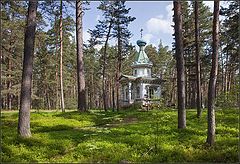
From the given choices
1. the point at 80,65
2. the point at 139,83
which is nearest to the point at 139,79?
the point at 139,83

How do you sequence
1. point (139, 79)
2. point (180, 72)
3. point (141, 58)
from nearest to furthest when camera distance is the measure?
point (180, 72)
point (139, 79)
point (141, 58)

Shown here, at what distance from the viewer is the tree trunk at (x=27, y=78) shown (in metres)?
12.0

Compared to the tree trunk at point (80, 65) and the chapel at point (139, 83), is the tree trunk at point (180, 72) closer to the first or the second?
the tree trunk at point (80, 65)

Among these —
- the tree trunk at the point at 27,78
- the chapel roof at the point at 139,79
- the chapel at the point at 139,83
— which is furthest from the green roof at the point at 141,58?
the tree trunk at the point at 27,78

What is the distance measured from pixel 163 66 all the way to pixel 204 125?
52221 mm

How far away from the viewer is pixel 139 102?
40.8m

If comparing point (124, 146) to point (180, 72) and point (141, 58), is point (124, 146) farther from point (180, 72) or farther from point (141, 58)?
point (141, 58)

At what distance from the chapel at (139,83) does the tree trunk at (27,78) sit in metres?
29.2

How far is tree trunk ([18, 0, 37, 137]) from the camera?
11977mm

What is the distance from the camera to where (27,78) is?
12.4 meters

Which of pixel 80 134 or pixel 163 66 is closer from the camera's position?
pixel 80 134

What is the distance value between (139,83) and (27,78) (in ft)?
101

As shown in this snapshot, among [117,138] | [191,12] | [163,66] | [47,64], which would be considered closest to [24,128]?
[117,138]

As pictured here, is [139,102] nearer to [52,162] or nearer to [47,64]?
[47,64]
